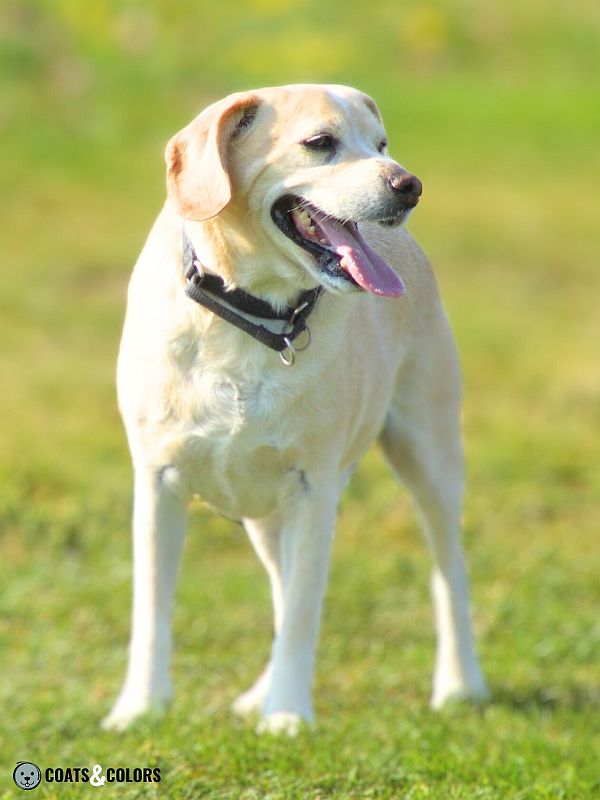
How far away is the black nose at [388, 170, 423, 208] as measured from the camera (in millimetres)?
3971

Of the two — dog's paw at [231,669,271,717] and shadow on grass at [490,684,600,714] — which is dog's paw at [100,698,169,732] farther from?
shadow on grass at [490,684,600,714]

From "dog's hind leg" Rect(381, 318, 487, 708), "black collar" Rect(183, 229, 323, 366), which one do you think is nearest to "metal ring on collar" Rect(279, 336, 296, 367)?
"black collar" Rect(183, 229, 323, 366)

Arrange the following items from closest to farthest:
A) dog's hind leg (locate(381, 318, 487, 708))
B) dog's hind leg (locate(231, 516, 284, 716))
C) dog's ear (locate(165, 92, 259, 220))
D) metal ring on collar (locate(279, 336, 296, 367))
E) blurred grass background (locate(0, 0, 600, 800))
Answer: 1. dog's ear (locate(165, 92, 259, 220))
2. metal ring on collar (locate(279, 336, 296, 367))
3. blurred grass background (locate(0, 0, 600, 800))
4. dog's hind leg (locate(231, 516, 284, 716))
5. dog's hind leg (locate(381, 318, 487, 708))

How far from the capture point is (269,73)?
21328 millimetres

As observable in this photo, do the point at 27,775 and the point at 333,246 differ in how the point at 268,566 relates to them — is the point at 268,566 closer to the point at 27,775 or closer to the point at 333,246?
the point at 27,775

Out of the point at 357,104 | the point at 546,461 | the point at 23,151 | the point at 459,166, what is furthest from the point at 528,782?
the point at 459,166

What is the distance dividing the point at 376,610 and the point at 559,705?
126 cm

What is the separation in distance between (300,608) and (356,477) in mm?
3650

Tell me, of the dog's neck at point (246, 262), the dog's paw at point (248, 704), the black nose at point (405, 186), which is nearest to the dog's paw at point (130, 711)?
the dog's paw at point (248, 704)

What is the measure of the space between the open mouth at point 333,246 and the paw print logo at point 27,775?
173 centimetres

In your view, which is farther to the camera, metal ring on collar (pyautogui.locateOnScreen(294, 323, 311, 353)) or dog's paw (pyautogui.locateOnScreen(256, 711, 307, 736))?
dog's paw (pyautogui.locateOnScreen(256, 711, 307, 736))

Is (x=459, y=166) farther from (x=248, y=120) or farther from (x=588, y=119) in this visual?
(x=248, y=120)

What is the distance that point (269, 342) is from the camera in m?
4.27

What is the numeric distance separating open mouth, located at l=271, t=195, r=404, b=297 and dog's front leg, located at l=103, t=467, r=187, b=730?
1023mm
